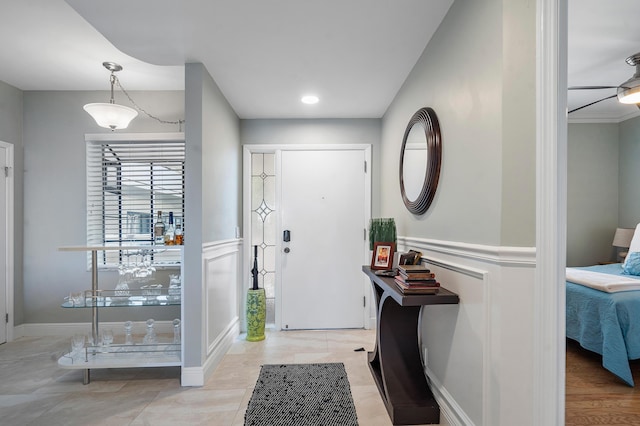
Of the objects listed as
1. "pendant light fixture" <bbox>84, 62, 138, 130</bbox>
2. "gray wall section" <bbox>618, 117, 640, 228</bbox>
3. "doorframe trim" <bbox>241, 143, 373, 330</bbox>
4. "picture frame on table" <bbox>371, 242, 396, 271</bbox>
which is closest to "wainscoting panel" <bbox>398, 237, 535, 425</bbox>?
"picture frame on table" <bbox>371, 242, 396, 271</bbox>

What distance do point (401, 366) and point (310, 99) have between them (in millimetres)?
2367

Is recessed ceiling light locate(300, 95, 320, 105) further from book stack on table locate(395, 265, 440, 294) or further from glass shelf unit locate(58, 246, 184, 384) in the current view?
book stack on table locate(395, 265, 440, 294)


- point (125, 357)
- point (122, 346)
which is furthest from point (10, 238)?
point (125, 357)

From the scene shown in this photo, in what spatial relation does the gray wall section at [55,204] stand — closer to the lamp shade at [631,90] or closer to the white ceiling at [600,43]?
the white ceiling at [600,43]

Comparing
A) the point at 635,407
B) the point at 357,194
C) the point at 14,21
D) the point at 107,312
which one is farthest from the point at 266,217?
the point at 635,407

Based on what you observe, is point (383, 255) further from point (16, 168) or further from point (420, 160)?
point (16, 168)

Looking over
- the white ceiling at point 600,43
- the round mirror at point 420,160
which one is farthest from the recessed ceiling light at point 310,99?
the white ceiling at point 600,43

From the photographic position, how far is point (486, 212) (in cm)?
149

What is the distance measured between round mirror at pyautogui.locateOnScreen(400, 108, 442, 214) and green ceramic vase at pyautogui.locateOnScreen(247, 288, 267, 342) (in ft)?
5.79

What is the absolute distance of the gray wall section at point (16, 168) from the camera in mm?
3283

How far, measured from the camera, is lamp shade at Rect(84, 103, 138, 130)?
259 centimetres

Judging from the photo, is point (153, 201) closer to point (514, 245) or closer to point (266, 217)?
point (266, 217)

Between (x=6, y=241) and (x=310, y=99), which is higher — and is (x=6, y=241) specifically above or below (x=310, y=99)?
below

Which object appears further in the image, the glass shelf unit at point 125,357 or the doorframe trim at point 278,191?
the doorframe trim at point 278,191
